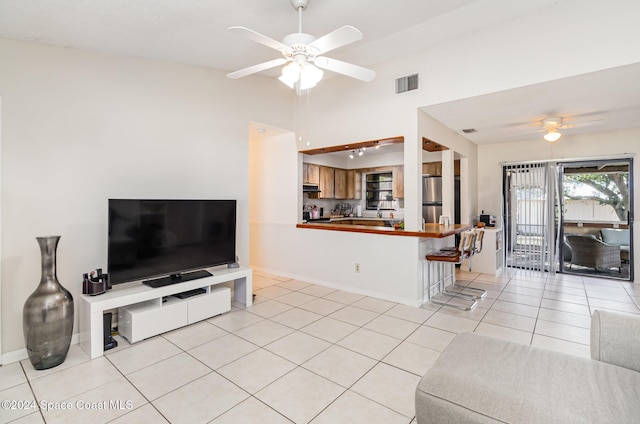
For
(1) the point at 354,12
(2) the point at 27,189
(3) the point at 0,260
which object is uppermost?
(1) the point at 354,12

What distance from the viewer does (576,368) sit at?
1560 mm

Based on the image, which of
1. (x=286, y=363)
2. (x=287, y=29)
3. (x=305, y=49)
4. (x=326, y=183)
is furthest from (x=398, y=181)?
(x=286, y=363)

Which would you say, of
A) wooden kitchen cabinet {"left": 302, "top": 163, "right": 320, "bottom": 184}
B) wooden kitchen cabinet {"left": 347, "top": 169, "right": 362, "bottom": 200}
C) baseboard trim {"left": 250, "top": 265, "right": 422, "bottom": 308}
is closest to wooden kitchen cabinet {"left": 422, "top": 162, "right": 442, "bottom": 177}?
wooden kitchen cabinet {"left": 347, "top": 169, "right": 362, "bottom": 200}

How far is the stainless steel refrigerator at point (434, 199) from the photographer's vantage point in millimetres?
6059

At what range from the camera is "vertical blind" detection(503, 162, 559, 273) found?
5652 millimetres

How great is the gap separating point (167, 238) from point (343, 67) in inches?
95.7

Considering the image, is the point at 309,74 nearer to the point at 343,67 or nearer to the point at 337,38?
the point at 343,67

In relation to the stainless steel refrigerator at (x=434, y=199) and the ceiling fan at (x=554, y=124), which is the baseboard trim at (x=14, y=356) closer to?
the stainless steel refrigerator at (x=434, y=199)

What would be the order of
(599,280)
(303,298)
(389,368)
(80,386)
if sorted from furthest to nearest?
(599,280) < (303,298) < (389,368) < (80,386)

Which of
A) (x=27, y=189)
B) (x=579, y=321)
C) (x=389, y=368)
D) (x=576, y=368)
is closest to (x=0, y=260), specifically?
(x=27, y=189)

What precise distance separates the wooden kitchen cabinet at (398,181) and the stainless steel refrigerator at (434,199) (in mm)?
683

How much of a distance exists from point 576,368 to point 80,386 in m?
3.15

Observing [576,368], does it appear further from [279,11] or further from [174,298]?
[174,298]

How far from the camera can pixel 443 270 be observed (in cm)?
461
